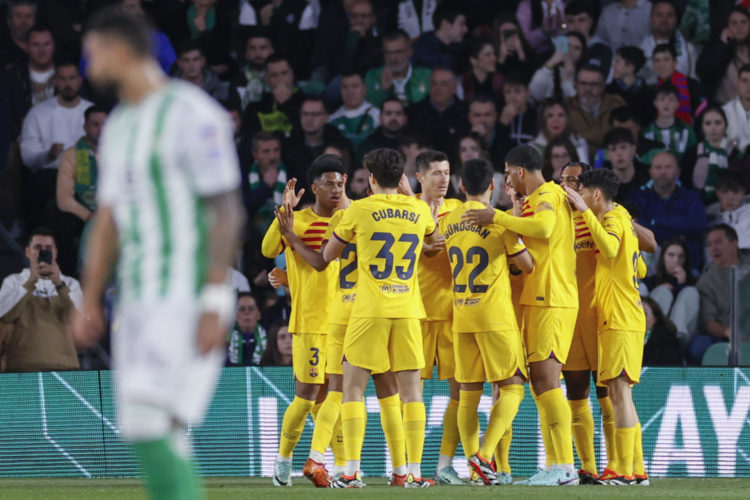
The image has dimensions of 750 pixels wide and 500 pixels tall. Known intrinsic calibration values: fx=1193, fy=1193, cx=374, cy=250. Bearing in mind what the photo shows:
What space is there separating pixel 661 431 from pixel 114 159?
24.1 feet

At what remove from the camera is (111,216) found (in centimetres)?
411

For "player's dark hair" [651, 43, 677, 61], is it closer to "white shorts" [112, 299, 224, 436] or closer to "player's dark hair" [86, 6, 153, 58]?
"player's dark hair" [86, 6, 153, 58]

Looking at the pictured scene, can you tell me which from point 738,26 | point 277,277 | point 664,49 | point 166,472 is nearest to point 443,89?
point 664,49

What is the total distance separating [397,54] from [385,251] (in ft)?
22.6

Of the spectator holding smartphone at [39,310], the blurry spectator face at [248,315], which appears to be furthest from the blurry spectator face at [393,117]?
the spectator holding smartphone at [39,310]

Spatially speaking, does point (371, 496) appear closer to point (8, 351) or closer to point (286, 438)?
point (286, 438)

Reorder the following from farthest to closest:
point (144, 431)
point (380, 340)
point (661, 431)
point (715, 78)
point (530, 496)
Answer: point (715, 78) → point (661, 431) → point (380, 340) → point (530, 496) → point (144, 431)

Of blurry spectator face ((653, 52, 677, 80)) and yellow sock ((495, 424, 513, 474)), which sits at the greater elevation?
blurry spectator face ((653, 52, 677, 80))

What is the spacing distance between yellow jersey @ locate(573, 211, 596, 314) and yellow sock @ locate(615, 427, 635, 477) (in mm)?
1003

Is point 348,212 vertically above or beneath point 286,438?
above

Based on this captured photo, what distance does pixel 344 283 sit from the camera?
8.93m

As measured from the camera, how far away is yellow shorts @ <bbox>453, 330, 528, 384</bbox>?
8734 mm

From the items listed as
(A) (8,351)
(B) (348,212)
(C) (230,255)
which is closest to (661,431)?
(B) (348,212)

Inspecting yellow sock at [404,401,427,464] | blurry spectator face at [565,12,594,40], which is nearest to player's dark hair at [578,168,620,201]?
yellow sock at [404,401,427,464]
